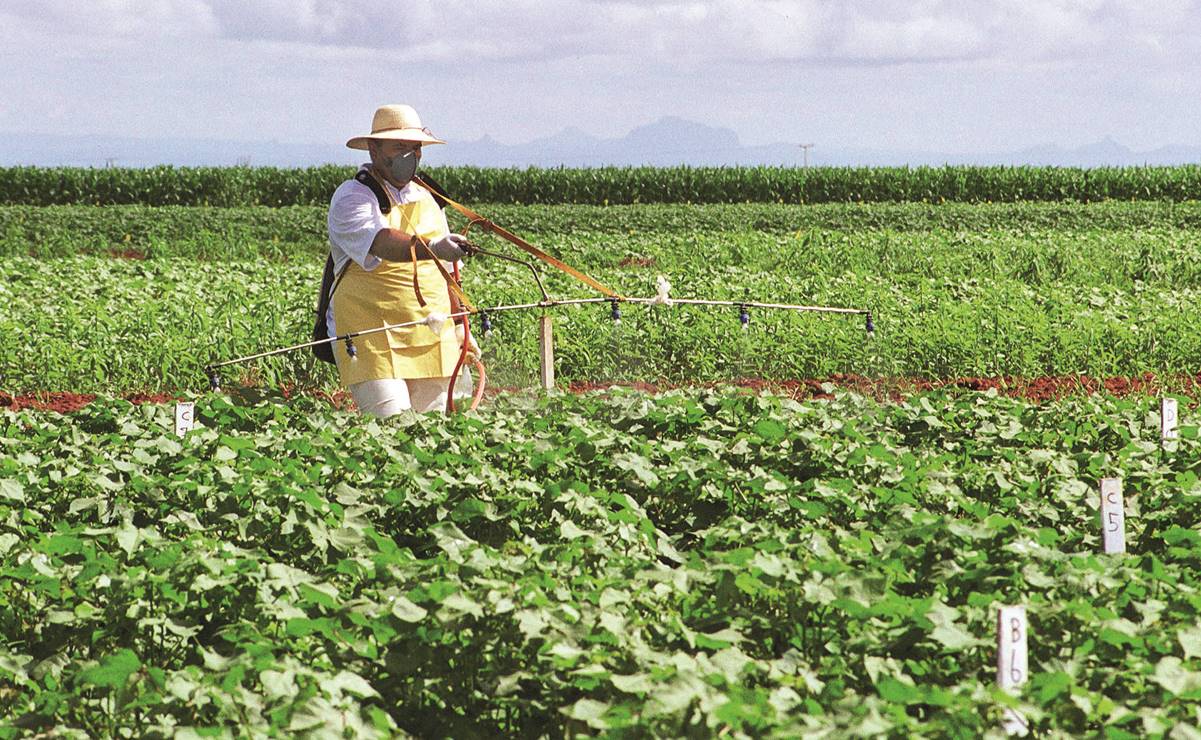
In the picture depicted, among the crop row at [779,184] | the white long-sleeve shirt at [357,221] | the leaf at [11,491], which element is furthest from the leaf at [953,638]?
the crop row at [779,184]

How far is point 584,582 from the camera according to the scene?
3.79 meters

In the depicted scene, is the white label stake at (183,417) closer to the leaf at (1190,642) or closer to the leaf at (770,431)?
the leaf at (770,431)

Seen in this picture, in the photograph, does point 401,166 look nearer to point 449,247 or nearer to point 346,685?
point 449,247

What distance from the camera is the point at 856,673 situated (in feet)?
11.4

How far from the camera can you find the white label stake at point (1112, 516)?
14.6 feet

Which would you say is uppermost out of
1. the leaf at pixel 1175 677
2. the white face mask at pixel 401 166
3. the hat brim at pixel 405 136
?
the hat brim at pixel 405 136

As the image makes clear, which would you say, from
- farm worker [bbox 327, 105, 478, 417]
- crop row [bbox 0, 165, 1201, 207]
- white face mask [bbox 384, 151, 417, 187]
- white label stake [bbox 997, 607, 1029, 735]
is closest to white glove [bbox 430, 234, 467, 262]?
farm worker [bbox 327, 105, 478, 417]

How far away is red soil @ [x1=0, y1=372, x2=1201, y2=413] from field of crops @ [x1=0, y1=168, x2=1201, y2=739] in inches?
2.0

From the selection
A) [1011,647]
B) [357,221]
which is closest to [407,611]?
[1011,647]

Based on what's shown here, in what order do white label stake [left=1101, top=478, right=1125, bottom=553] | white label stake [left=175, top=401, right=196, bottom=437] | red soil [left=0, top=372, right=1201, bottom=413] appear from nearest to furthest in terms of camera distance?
white label stake [left=1101, top=478, right=1125, bottom=553], white label stake [left=175, top=401, right=196, bottom=437], red soil [left=0, top=372, right=1201, bottom=413]

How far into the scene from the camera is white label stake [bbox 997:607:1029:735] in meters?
3.21

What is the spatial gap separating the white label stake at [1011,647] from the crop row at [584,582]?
72 mm

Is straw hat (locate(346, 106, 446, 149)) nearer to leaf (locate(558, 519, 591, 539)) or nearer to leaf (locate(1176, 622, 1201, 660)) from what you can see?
leaf (locate(558, 519, 591, 539))

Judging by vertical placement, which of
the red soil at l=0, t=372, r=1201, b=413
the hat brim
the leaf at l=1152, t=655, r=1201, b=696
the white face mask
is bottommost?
the red soil at l=0, t=372, r=1201, b=413
